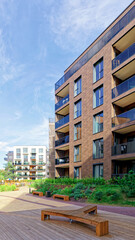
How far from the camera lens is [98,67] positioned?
24531 millimetres

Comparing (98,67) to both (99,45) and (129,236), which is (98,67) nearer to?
(99,45)

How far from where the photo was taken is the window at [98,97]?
76.8 feet

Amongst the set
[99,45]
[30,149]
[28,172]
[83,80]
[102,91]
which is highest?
[99,45]

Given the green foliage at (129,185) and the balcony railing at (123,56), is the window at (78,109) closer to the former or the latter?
the balcony railing at (123,56)

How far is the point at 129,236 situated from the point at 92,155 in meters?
17.6

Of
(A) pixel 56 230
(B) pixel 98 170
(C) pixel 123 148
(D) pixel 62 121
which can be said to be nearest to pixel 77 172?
(B) pixel 98 170

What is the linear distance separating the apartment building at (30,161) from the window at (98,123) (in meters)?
63.8

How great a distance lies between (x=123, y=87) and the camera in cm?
2034

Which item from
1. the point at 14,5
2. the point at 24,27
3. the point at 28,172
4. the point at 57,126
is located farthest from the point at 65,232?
the point at 28,172

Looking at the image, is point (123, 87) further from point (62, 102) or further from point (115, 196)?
point (62, 102)

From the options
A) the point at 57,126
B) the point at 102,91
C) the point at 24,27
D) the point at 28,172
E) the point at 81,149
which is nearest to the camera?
the point at 24,27

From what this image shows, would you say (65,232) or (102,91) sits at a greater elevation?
(102,91)

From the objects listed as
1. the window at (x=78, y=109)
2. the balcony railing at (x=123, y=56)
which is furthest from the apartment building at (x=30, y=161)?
the balcony railing at (x=123, y=56)

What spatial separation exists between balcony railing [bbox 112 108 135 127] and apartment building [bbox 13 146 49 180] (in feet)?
221
